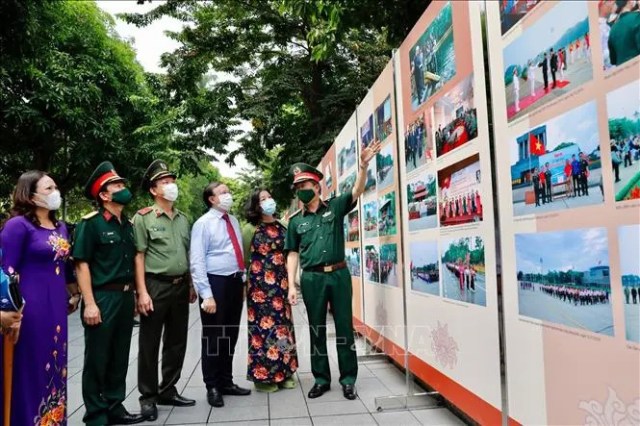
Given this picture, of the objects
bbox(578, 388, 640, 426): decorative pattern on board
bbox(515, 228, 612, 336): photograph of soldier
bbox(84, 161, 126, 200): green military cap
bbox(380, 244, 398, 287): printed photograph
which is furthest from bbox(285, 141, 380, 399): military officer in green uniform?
bbox(578, 388, 640, 426): decorative pattern on board

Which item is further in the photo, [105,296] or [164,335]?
[164,335]

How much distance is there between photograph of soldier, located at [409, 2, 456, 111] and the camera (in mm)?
2727

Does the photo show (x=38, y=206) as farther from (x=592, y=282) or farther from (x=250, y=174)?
(x=250, y=174)

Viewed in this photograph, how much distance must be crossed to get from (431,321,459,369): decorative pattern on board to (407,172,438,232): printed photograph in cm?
66

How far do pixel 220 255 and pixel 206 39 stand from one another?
29.7 feet

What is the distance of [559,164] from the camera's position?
72.6 inches

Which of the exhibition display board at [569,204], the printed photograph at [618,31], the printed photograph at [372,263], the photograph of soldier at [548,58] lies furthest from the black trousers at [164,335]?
the printed photograph at [618,31]

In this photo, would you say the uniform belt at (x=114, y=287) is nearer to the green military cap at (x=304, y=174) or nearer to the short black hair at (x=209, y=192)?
the short black hair at (x=209, y=192)

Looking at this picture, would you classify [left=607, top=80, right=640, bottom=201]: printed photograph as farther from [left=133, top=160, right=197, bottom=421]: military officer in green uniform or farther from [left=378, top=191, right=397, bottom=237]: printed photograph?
[left=133, top=160, right=197, bottom=421]: military officer in green uniform

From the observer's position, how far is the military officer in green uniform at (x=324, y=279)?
3.64 m

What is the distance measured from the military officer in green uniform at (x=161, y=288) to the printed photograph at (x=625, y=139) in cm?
277

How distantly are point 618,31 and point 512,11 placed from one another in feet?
2.13

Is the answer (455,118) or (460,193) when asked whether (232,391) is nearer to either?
(460,193)

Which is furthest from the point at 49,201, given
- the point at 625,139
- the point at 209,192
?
the point at 625,139
